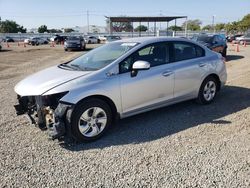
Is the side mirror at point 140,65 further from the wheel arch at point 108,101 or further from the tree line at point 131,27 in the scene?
the tree line at point 131,27

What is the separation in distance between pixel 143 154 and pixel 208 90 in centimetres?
299

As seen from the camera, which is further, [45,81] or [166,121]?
[166,121]

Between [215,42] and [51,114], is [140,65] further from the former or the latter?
[215,42]

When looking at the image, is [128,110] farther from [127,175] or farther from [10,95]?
[10,95]

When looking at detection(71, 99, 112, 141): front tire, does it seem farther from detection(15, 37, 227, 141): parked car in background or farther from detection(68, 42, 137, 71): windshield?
detection(68, 42, 137, 71): windshield

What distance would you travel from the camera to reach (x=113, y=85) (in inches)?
185

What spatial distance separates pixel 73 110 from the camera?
432 centimetres

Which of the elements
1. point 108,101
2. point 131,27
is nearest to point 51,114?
point 108,101

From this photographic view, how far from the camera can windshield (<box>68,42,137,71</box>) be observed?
5.04 metres

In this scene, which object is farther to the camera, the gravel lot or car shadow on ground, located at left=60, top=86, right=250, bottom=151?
car shadow on ground, located at left=60, top=86, right=250, bottom=151

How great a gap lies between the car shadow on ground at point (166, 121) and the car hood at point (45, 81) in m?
0.94

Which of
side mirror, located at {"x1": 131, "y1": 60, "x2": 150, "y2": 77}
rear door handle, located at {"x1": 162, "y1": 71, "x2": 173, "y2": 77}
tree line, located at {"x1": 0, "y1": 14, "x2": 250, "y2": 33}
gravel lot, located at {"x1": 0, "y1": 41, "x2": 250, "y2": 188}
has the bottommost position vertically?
gravel lot, located at {"x1": 0, "y1": 41, "x2": 250, "y2": 188}

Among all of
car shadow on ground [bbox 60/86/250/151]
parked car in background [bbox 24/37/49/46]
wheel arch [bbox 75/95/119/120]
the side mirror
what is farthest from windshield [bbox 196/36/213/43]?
parked car in background [bbox 24/37/49/46]

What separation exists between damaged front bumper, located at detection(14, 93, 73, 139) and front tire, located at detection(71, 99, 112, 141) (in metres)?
0.14
